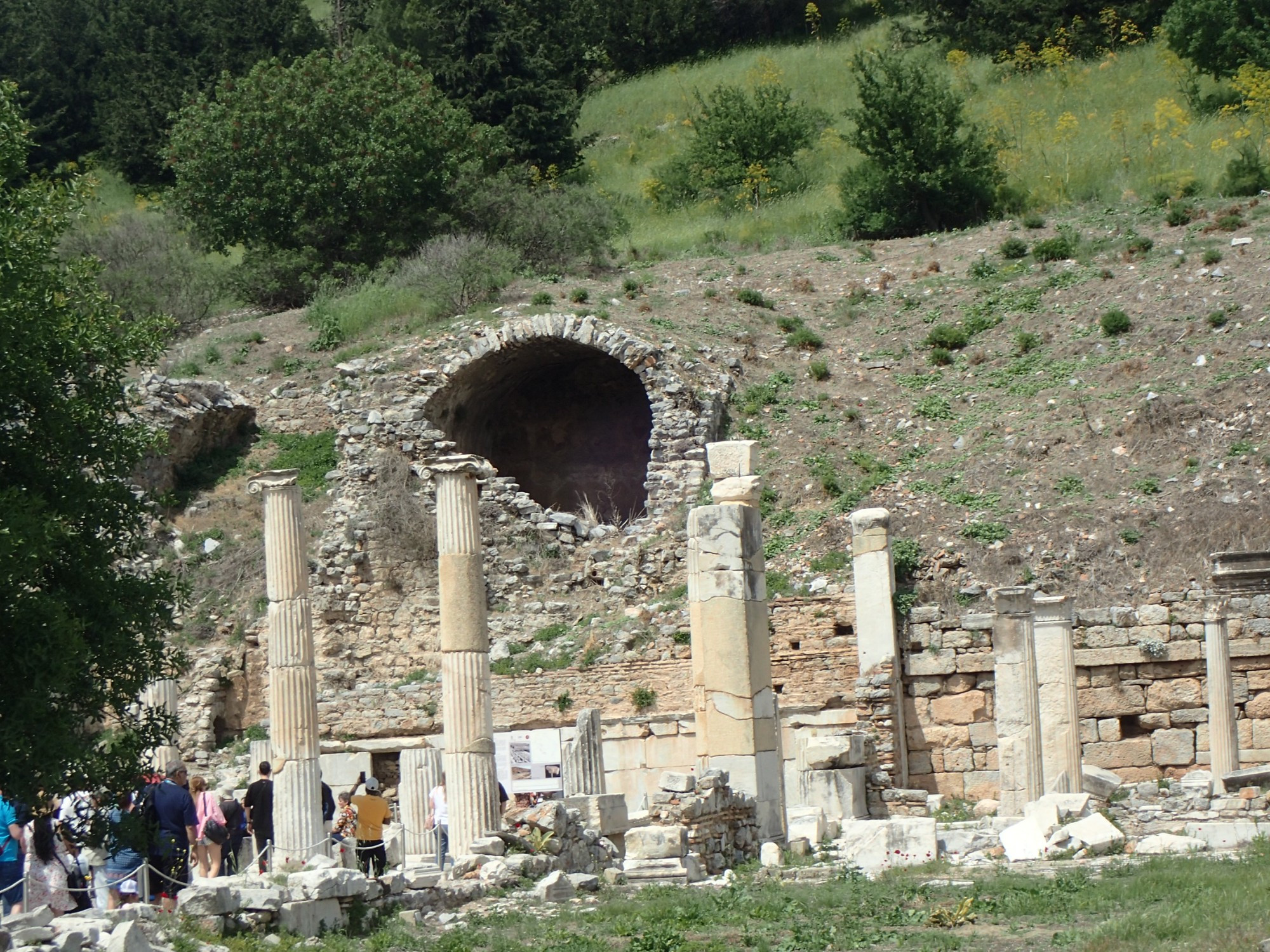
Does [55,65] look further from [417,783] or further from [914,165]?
[417,783]

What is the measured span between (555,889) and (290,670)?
18.5 ft

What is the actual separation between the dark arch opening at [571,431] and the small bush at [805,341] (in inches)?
122

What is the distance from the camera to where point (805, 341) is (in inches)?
1425

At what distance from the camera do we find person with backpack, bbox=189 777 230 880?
1680cm

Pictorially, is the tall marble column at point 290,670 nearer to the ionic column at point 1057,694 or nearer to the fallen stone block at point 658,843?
the fallen stone block at point 658,843

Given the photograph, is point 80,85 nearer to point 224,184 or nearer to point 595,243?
point 224,184

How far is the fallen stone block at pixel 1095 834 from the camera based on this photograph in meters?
16.0

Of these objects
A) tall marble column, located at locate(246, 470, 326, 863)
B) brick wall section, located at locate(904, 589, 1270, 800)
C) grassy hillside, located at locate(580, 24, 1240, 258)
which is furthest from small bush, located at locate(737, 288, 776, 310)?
tall marble column, located at locate(246, 470, 326, 863)

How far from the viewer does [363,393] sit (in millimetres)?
34625

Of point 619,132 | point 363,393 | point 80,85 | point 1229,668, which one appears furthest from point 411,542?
point 80,85

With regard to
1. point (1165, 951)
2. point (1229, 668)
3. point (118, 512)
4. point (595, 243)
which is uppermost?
Answer: point (595, 243)

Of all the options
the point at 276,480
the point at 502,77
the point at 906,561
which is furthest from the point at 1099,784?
the point at 502,77

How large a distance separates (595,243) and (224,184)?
9.15 m

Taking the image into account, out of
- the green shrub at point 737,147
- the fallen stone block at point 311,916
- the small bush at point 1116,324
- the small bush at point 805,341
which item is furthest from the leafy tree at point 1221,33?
the fallen stone block at point 311,916
